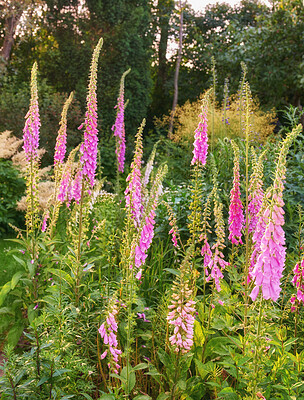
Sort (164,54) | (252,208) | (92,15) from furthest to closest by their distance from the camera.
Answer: (164,54), (92,15), (252,208)

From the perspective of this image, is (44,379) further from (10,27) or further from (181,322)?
(10,27)

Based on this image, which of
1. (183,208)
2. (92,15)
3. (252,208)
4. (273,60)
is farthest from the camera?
(92,15)

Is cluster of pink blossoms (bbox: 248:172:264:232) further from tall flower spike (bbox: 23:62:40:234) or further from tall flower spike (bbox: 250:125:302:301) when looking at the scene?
tall flower spike (bbox: 23:62:40:234)

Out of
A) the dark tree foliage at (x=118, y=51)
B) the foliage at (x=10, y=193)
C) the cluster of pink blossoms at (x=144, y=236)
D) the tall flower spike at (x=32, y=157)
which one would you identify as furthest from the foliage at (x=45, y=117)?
the cluster of pink blossoms at (x=144, y=236)

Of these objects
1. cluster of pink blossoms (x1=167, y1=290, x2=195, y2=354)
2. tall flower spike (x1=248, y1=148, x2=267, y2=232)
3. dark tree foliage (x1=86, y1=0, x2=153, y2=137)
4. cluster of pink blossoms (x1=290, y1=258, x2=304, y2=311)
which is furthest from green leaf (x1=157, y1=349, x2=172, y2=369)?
dark tree foliage (x1=86, y1=0, x2=153, y2=137)

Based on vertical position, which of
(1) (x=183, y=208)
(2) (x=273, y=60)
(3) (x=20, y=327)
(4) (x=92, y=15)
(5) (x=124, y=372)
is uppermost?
(4) (x=92, y=15)

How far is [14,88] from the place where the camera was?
1138 cm

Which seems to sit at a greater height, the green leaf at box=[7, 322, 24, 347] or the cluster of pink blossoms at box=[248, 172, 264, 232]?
the cluster of pink blossoms at box=[248, 172, 264, 232]

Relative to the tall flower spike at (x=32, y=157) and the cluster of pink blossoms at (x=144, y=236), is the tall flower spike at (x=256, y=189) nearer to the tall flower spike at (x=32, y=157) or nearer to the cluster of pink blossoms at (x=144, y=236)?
the cluster of pink blossoms at (x=144, y=236)

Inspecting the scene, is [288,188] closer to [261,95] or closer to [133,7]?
[261,95]

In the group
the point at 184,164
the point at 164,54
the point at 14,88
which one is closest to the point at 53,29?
the point at 14,88

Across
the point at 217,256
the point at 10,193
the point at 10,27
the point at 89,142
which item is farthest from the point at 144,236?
the point at 10,27

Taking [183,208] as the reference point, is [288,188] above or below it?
above

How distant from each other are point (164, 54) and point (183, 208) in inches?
590
